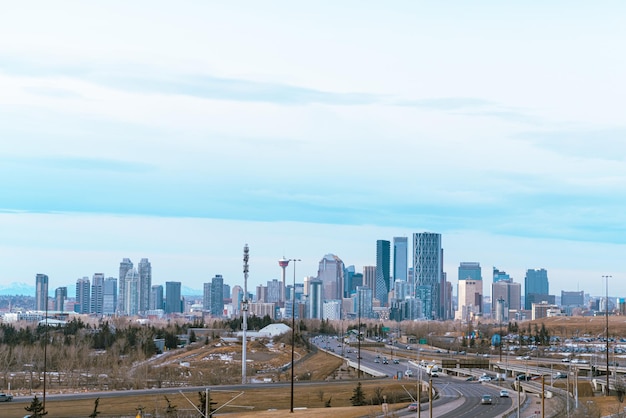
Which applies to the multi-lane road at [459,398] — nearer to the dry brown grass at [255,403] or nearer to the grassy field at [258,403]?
the grassy field at [258,403]

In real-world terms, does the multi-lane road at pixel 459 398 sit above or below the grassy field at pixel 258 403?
above

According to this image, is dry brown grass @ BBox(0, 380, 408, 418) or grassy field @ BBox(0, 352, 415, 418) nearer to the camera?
dry brown grass @ BBox(0, 380, 408, 418)

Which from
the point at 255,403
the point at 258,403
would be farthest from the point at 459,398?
the point at 255,403

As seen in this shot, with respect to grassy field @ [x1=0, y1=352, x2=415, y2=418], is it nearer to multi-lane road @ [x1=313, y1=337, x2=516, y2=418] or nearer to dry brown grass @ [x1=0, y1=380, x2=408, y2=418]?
dry brown grass @ [x1=0, y1=380, x2=408, y2=418]

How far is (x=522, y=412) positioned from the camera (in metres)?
97.7

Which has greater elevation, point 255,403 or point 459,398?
point 459,398

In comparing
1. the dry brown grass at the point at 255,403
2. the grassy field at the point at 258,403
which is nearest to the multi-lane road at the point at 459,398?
the grassy field at the point at 258,403

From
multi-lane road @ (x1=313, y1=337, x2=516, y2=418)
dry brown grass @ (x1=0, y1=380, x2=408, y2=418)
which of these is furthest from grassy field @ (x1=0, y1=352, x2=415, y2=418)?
multi-lane road @ (x1=313, y1=337, x2=516, y2=418)

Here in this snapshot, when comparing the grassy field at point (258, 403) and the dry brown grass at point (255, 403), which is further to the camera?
the grassy field at point (258, 403)

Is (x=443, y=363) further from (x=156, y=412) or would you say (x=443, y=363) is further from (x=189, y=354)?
(x=156, y=412)

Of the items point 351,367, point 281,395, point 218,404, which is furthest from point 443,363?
point 218,404

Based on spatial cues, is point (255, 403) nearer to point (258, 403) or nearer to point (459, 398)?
point (258, 403)

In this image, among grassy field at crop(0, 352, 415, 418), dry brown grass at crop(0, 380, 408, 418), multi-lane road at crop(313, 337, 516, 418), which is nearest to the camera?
multi-lane road at crop(313, 337, 516, 418)

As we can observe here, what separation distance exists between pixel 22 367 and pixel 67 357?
379 inches
